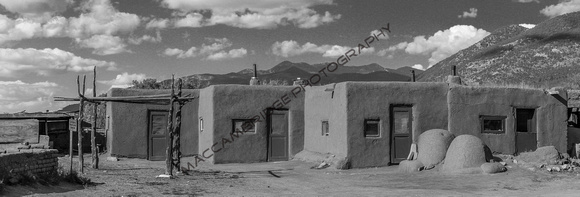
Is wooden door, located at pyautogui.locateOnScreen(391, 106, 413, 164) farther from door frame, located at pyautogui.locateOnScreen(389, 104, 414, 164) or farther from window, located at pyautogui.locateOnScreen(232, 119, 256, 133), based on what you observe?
window, located at pyautogui.locateOnScreen(232, 119, 256, 133)

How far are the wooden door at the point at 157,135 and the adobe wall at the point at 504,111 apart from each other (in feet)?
36.9

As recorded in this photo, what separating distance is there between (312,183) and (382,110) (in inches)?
186

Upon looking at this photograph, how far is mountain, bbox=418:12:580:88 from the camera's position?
189 ft

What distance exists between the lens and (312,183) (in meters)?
16.6

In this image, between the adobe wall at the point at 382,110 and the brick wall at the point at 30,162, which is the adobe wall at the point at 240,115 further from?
the brick wall at the point at 30,162

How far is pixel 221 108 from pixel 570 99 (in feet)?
58.6

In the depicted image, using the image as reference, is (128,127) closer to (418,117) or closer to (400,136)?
(400,136)

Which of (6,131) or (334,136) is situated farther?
(6,131)

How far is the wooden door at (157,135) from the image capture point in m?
24.7

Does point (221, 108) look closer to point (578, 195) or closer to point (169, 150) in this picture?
point (169, 150)

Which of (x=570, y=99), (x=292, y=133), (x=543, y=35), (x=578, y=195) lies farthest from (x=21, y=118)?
(x=543, y=35)

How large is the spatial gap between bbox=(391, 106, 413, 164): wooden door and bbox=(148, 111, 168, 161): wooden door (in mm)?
9475

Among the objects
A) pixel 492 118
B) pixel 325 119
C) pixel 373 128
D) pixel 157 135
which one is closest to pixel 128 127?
pixel 157 135

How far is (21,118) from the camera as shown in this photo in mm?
26969
